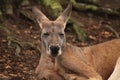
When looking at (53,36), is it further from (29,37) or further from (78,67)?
(29,37)

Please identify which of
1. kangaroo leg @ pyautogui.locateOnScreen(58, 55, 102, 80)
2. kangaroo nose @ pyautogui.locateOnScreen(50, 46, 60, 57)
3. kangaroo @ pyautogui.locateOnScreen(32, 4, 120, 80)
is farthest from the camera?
kangaroo leg @ pyautogui.locateOnScreen(58, 55, 102, 80)

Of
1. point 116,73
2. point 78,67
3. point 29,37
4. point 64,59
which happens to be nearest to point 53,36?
point 64,59

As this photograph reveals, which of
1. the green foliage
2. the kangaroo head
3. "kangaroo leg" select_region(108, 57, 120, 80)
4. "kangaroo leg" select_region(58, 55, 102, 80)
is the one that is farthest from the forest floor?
"kangaroo leg" select_region(108, 57, 120, 80)

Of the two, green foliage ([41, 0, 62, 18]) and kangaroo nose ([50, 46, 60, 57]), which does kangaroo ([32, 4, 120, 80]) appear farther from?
green foliage ([41, 0, 62, 18])

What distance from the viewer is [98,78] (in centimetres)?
816

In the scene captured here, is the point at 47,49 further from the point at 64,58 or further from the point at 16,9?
the point at 16,9

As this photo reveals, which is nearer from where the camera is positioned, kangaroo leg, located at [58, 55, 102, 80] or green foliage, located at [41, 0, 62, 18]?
kangaroo leg, located at [58, 55, 102, 80]

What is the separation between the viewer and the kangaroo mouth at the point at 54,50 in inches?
303

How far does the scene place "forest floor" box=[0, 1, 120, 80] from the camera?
10086mm

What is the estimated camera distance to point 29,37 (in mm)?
11789

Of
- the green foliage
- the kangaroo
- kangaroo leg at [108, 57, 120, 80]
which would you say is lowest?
kangaroo leg at [108, 57, 120, 80]

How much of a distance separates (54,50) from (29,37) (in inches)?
162

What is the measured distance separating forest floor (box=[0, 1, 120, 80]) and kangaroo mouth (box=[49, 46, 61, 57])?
1.99 meters

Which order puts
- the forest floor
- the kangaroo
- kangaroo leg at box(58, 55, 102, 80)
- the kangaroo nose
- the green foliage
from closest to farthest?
the kangaroo nose < the kangaroo < kangaroo leg at box(58, 55, 102, 80) < the forest floor < the green foliage
